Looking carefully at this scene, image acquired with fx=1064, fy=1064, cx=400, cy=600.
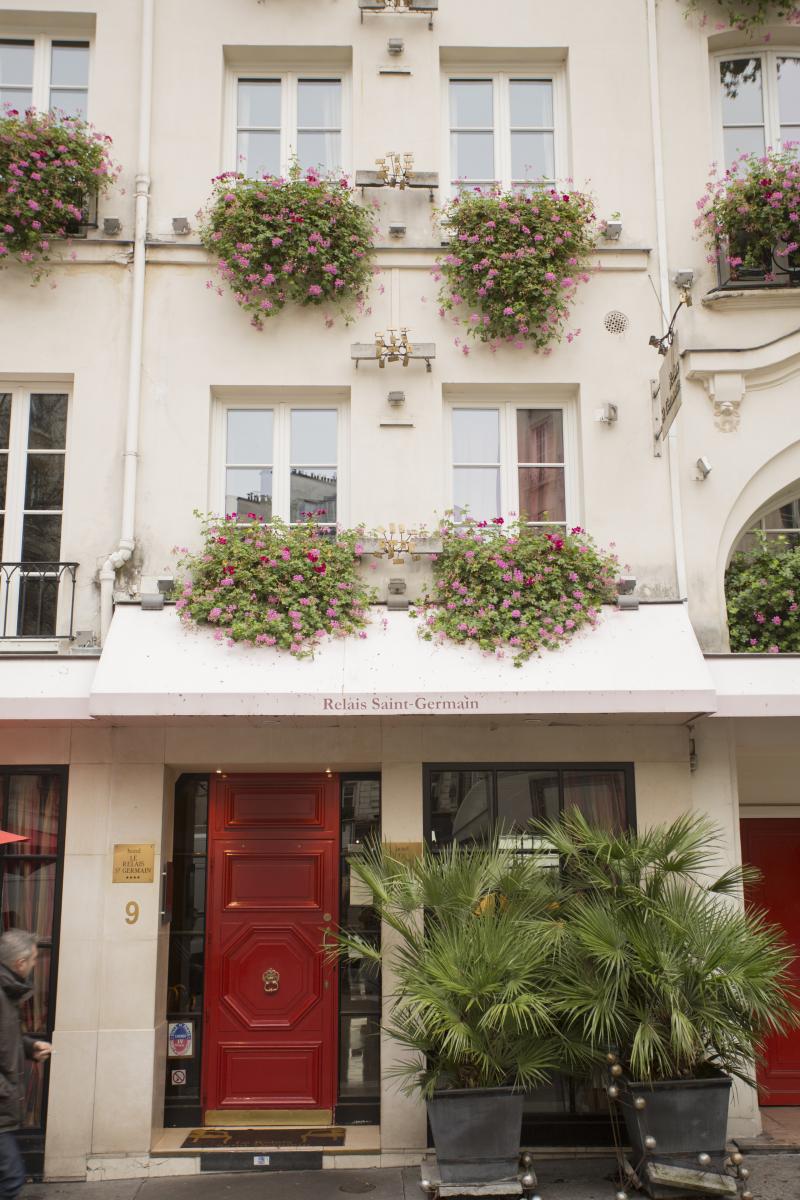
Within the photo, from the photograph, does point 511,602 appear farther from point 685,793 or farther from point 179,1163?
point 179,1163

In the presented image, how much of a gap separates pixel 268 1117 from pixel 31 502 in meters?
5.21

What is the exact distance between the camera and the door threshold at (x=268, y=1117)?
8164 millimetres

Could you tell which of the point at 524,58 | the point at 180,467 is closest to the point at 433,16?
the point at 524,58

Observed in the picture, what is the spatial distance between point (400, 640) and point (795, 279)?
449 cm

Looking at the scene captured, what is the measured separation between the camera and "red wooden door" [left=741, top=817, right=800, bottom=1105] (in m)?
8.85

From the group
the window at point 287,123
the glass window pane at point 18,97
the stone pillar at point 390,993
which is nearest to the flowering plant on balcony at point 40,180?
the glass window pane at point 18,97

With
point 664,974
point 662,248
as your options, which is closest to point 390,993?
point 664,974

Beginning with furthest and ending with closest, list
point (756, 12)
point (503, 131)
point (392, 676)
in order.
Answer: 1. point (503, 131)
2. point (756, 12)
3. point (392, 676)

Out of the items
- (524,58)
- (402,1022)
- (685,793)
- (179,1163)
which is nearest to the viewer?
(402,1022)

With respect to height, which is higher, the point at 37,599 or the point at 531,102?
the point at 531,102

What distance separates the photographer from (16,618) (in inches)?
331

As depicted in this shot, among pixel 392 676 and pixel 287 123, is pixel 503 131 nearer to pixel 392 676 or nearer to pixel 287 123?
pixel 287 123

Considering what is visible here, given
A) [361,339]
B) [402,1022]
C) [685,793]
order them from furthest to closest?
[361,339] < [685,793] < [402,1022]

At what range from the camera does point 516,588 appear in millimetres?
8016
